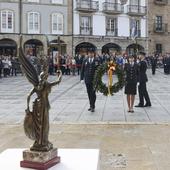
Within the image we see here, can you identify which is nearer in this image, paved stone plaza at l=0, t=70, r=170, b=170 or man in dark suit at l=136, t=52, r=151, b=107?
paved stone plaza at l=0, t=70, r=170, b=170

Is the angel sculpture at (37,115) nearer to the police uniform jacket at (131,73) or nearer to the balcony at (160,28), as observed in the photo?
the police uniform jacket at (131,73)

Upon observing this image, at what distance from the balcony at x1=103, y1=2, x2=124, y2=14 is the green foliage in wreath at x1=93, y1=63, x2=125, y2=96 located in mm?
39888

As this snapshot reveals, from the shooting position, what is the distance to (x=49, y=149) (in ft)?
12.7

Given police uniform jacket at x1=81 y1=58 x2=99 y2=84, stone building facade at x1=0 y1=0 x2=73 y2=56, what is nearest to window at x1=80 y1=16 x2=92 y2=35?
stone building facade at x1=0 y1=0 x2=73 y2=56

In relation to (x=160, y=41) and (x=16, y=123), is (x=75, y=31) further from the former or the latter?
(x=16, y=123)

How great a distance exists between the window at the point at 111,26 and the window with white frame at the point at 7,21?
37.4 ft

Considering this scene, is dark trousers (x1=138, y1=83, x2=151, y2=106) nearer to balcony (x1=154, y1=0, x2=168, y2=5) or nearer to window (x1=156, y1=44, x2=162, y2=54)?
window (x1=156, y1=44, x2=162, y2=54)

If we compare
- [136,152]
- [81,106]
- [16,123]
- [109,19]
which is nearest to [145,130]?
[136,152]

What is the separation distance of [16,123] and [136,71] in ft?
13.9

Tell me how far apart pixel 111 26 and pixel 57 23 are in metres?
7.03

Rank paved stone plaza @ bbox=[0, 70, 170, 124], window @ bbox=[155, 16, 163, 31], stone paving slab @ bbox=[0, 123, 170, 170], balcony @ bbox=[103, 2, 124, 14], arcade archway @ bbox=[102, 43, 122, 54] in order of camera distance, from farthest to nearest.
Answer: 1. window @ bbox=[155, 16, 163, 31]
2. arcade archway @ bbox=[102, 43, 122, 54]
3. balcony @ bbox=[103, 2, 124, 14]
4. paved stone plaza @ bbox=[0, 70, 170, 124]
5. stone paving slab @ bbox=[0, 123, 170, 170]

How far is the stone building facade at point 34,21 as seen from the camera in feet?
153

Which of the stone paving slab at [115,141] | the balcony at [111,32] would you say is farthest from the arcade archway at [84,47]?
the stone paving slab at [115,141]

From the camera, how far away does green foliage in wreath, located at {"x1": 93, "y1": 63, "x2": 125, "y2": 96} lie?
1300 cm
